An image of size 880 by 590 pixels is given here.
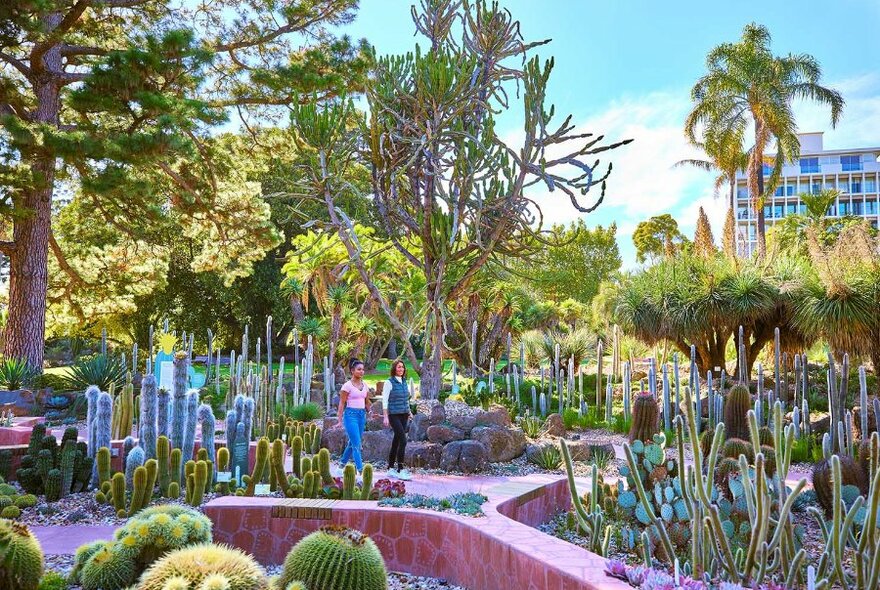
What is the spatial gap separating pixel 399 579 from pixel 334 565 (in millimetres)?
1131

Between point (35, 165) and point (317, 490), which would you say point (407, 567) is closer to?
point (317, 490)

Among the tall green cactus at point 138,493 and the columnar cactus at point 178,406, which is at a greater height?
the columnar cactus at point 178,406

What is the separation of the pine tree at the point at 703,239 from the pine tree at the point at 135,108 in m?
8.11

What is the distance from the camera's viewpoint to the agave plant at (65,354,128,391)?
13.6m

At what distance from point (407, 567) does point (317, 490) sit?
3.53 ft

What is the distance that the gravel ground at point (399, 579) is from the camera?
4301 millimetres

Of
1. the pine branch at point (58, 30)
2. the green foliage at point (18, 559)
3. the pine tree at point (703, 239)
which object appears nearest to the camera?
the green foliage at point (18, 559)

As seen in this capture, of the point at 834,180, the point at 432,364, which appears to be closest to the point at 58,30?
the point at 432,364

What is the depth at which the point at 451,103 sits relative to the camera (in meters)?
9.27

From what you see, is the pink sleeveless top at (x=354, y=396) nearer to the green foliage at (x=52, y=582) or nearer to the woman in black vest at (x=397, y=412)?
the woman in black vest at (x=397, y=412)

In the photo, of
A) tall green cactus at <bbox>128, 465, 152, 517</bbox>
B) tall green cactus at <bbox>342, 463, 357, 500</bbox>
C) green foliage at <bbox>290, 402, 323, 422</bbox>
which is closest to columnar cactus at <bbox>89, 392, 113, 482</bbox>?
tall green cactus at <bbox>128, 465, 152, 517</bbox>

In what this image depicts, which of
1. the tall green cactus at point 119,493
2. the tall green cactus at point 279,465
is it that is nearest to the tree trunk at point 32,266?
the tall green cactus at point 119,493

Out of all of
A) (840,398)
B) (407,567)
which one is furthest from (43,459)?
(840,398)

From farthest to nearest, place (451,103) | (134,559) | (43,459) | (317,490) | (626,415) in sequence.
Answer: (626,415) → (451,103) → (43,459) → (317,490) → (134,559)
